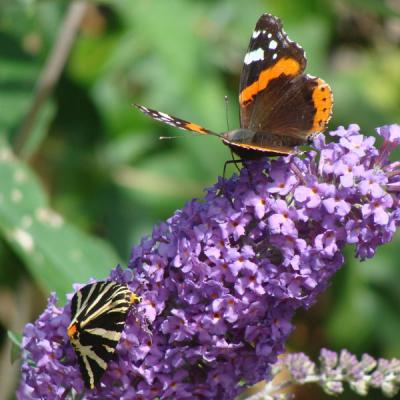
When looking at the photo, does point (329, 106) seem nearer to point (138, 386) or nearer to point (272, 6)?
point (138, 386)

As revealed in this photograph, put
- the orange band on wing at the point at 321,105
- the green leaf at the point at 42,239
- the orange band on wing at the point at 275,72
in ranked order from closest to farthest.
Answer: the orange band on wing at the point at 321,105 < the orange band on wing at the point at 275,72 < the green leaf at the point at 42,239

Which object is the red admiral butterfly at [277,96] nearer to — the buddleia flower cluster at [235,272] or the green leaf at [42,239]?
the buddleia flower cluster at [235,272]

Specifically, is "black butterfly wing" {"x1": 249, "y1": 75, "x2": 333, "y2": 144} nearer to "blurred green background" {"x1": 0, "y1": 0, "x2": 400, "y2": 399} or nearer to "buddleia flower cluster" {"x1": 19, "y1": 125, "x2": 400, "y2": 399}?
"buddleia flower cluster" {"x1": 19, "y1": 125, "x2": 400, "y2": 399}

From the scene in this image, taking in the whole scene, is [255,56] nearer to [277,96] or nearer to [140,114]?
[277,96]

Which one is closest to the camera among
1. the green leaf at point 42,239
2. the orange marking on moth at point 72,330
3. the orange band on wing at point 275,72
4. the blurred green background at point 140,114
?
the orange marking on moth at point 72,330

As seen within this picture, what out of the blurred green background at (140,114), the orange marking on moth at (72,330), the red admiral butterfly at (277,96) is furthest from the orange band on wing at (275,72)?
the blurred green background at (140,114)

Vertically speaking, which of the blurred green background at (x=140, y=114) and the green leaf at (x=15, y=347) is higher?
the blurred green background at (x=140, y=114)

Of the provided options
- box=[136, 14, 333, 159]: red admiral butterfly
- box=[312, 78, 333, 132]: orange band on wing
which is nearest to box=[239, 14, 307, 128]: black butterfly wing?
box=[136, 14, 333, 159]: red admiral butterfly
